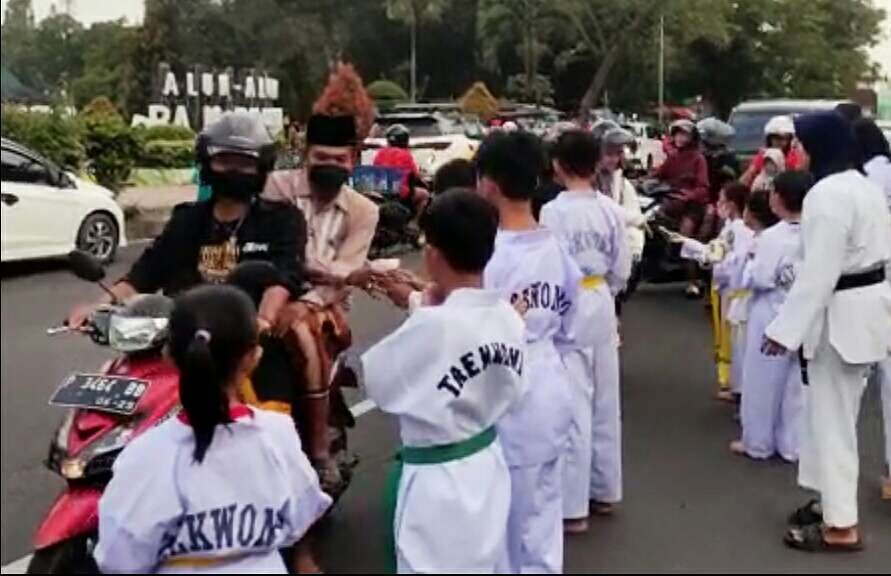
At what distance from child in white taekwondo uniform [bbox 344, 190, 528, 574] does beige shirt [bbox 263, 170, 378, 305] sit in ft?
4.75

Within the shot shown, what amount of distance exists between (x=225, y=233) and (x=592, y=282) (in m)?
1.86

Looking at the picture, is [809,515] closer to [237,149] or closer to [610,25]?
[237,149]

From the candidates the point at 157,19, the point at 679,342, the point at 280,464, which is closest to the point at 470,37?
the point at 679,342

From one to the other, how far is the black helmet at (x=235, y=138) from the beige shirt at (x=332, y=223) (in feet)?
1.80

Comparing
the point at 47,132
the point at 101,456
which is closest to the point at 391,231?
the point at 101,456

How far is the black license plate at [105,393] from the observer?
411 centimetres

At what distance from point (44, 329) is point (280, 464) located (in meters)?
0.56

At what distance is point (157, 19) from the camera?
4.03 meters

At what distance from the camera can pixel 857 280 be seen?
17.4 ft

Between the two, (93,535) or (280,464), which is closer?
(280,464)

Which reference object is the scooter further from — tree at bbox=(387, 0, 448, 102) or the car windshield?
the car windshield

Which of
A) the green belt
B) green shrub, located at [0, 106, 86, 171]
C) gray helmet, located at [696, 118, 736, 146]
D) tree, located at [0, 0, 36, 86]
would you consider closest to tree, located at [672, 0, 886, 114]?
gray helmet, located at [696, 118, 736, 146]

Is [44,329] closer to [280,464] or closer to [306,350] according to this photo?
[280,464]

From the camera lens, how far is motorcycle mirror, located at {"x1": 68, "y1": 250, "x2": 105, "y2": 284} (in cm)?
318
